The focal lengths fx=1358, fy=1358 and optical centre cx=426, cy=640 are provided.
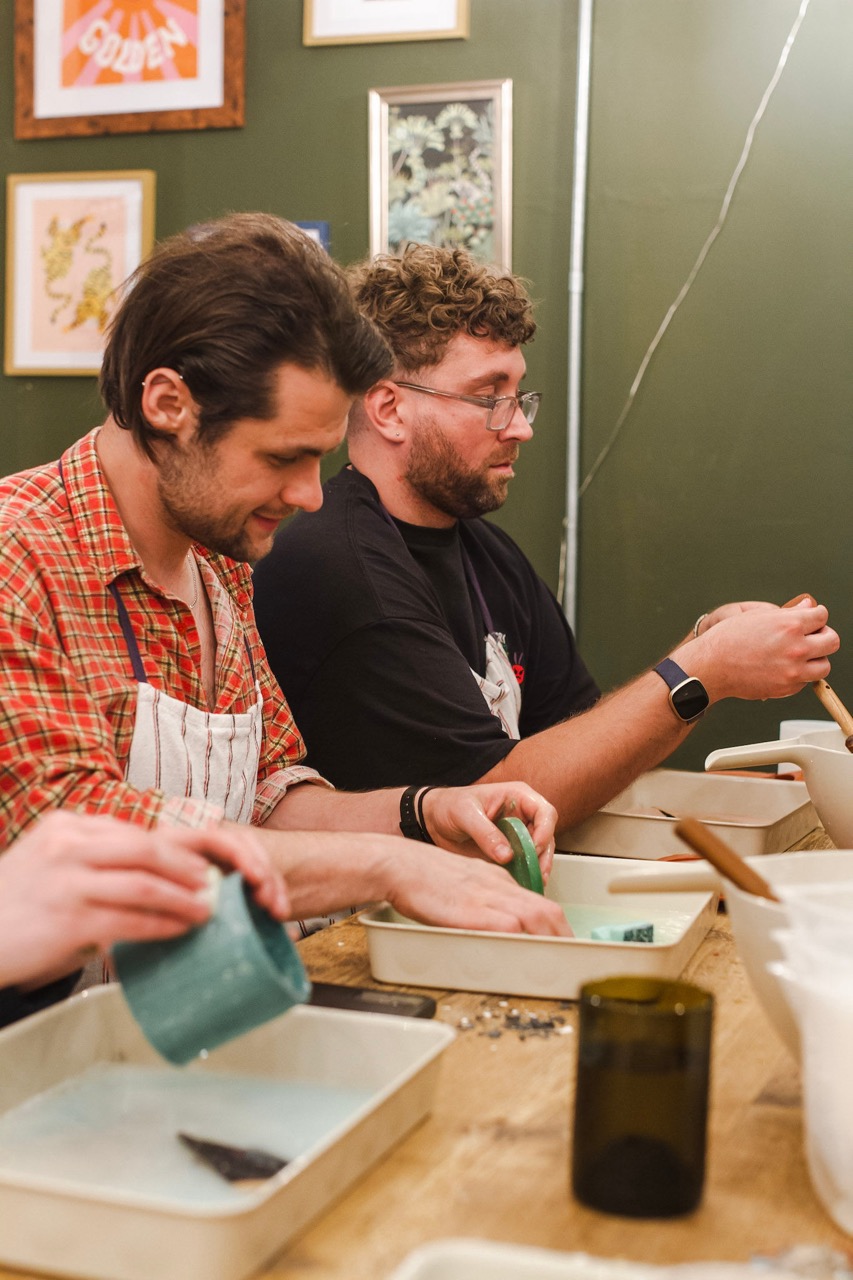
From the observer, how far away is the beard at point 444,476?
2.35 meters

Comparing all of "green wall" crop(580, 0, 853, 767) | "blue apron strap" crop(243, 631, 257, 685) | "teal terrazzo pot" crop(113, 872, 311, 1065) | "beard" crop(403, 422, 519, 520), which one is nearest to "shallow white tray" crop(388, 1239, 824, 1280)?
"teal terrazzo pot" crop(113, 872, 311, 1065)

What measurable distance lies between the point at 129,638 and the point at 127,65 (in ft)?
7.67

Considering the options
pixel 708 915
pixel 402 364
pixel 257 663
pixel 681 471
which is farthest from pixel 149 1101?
pixel 681 471

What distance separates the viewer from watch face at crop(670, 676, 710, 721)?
2006 millimetres

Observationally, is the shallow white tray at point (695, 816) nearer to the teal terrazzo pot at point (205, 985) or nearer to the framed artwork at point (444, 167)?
the teal terrazzo pot at point (205, 985)

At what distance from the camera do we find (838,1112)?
0.75 meters

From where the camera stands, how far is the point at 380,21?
320 cm

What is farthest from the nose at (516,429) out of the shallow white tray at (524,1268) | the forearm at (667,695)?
the shallow white tray at (524,1268)

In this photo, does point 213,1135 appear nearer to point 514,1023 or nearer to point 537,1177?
point 537,1177

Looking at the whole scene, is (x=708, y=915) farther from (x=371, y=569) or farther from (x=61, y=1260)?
(x=371, y=569)

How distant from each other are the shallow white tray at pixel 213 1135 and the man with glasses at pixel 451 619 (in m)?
1.00

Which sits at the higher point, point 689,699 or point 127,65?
point 127,65

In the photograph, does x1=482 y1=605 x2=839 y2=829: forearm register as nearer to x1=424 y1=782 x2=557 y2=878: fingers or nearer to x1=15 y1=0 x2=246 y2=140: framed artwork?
x1=424 y1=782 x2=557 y2=878: fingers

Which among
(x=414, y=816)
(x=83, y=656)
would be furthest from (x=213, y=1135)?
(x=414, y=816)
